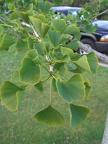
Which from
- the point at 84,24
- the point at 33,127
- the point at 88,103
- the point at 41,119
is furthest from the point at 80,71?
the point at 88,103

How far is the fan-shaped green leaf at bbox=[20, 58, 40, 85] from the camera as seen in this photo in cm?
96

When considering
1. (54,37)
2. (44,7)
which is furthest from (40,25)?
(44,7)

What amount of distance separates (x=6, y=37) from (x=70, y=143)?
267 cm

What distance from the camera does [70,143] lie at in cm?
361

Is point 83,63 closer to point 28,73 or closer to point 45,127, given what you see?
point 28,73

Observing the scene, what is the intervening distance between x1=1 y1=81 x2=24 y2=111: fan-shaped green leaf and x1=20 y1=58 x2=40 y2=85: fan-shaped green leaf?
7 centimetres

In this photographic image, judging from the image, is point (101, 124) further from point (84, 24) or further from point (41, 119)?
point (41, 119)

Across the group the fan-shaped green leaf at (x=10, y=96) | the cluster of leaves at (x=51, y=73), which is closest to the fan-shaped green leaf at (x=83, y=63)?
the cluster of leaves at (x=51, y=73)

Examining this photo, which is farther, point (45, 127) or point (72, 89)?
point (45, 127)

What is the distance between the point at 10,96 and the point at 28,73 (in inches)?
4.3

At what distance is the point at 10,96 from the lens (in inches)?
39.3

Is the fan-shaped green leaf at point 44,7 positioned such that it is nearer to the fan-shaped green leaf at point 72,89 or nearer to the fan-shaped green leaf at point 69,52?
the fan-shaped green leaf at point 69,52

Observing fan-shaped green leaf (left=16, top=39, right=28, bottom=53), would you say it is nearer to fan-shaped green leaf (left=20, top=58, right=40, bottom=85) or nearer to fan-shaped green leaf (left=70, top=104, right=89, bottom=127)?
fan-shaped green leaf (left=20, top=58, right=40, bottom=85)

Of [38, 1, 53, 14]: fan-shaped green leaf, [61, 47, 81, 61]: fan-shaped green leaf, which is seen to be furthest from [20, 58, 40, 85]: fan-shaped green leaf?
[38, 1, 53, 14]: fan-shaped green leaf
